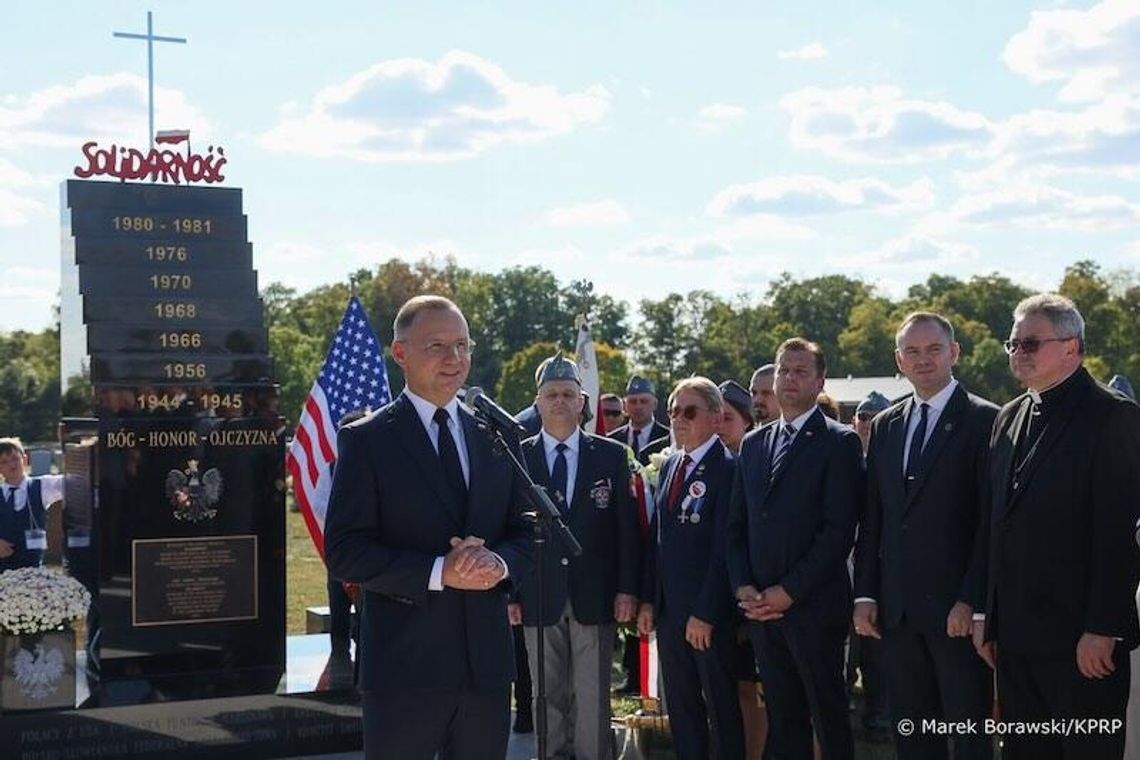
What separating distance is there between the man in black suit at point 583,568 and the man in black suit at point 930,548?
166 centimetres

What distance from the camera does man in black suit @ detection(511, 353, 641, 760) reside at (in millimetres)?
7152

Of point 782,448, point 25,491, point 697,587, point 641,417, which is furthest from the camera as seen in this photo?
point 641,417

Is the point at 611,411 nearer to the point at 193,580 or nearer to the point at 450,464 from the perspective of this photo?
the point at 193,580

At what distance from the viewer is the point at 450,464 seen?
4.23 m

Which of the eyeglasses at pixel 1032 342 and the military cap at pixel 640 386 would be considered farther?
the military cap at pixel 640 386

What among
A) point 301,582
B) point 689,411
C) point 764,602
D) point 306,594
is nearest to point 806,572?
point 764,602

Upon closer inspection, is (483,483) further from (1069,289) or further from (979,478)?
(1069,289)

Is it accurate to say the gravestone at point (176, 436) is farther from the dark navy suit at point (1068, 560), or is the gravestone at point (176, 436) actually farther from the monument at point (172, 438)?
the dark navy suit at point (1068, 560)

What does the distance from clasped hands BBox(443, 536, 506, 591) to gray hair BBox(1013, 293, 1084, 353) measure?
241cm

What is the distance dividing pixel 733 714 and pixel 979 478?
1816 millimetres

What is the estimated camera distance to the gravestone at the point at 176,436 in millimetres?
8758

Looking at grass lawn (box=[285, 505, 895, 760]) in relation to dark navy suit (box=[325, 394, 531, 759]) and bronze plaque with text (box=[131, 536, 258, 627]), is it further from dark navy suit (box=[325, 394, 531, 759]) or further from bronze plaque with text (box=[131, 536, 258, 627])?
dark navy suit (box=[325, 394, 531, 759])

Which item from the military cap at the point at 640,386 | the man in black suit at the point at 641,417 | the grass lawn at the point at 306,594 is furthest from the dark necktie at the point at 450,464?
the military cap at the point at 640,386

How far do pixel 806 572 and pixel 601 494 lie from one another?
60.1 inches
